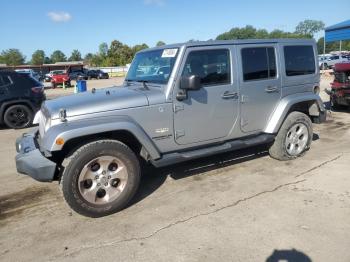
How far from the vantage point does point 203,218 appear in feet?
13.3

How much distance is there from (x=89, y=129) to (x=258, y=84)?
2.79 m

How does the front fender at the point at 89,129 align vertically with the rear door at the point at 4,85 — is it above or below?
below

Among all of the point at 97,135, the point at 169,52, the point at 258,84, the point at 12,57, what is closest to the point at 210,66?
the point at 169,52

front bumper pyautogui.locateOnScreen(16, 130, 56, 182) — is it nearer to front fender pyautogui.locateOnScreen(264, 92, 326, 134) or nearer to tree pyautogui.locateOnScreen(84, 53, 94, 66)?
front fender pyautogui.locateOnScreen(264, 92, 326, 134)

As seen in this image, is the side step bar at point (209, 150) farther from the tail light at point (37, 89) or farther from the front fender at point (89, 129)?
the tail light at point (37, 89)

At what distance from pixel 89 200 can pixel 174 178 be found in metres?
1.62

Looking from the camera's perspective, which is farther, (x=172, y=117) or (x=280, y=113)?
(x=280, y=113)

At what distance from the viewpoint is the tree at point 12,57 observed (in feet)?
371

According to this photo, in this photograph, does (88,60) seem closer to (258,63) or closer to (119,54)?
(119,54)

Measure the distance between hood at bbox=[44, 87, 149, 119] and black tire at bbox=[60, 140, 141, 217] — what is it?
1.33 feet

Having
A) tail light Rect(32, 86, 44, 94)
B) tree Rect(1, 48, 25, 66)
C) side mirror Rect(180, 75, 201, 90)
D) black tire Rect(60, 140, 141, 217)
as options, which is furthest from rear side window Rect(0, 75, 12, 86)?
tree Rect(1, 48, 25, 66)

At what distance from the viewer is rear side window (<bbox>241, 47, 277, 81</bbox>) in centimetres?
530

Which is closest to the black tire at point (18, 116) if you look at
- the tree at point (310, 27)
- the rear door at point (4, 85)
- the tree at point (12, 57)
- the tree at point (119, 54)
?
the rear door at point (4, 85)

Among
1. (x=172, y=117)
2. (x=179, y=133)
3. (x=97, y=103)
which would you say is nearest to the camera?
(x=97, y=103)
